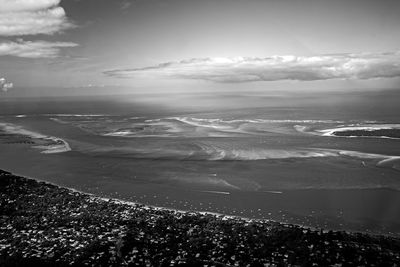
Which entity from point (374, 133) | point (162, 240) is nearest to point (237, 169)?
point (162, 240)

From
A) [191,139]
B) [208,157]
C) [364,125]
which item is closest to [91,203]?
[208,157]

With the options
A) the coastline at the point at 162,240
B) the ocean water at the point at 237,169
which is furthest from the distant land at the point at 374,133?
the coastline at the point at 162,240

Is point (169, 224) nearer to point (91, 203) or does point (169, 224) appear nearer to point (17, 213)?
point (91, 203)

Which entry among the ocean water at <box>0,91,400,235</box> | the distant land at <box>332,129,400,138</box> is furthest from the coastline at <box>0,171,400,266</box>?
the distant land at <box>332,129,400,138</box>

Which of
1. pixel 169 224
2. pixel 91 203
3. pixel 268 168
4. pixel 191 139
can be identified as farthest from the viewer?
pixel 191 139

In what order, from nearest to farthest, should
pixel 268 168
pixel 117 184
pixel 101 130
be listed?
1. pixel 117 184
2. pixel 268 168
3. pixel 101 130

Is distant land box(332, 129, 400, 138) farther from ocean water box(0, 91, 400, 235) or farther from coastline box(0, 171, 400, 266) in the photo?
coastline box(0, 171, 400, 266)

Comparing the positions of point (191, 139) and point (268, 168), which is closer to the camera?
point (268, 168)

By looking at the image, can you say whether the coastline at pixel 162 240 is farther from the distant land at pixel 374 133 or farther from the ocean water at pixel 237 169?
the distant land at pixel 374 133

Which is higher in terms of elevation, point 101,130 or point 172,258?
point 101,130

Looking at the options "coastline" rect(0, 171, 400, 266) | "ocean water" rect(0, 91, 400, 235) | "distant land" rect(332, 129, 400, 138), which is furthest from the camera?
"distant land" rect(332, 129, 400, 138)
